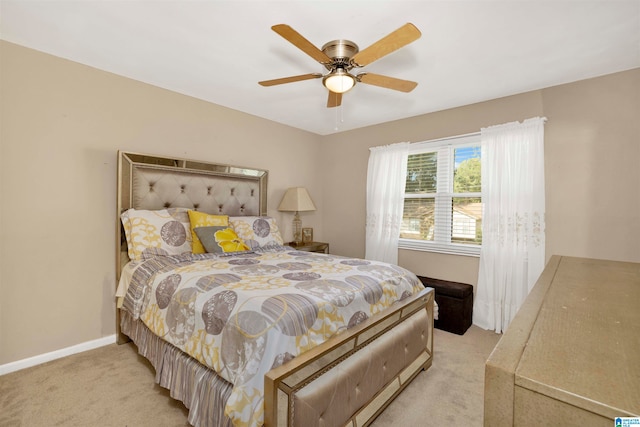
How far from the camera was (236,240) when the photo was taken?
268cm

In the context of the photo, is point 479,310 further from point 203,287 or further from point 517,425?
point 517,425

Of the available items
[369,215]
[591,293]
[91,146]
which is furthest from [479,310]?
[91,146]

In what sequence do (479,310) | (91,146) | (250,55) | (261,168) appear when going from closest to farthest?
(250,55)
(91,146)
(479,310)
(261,168)

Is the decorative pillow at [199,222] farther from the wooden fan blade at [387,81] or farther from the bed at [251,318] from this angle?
the wooden fan blade at [387,81]

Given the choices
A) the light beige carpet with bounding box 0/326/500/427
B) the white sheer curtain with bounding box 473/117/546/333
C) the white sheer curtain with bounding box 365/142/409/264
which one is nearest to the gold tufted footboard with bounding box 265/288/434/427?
the light beige carpet with bounding box 0/326/500/427

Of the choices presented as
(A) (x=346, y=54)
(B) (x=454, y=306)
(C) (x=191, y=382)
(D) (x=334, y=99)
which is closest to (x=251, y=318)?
(C) (x=191, y=382)

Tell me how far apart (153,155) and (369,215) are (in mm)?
2576

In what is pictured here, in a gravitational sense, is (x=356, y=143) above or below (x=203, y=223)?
above

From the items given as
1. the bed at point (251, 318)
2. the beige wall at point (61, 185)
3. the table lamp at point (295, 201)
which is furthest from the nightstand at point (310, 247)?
the beige wall at point (61, 185)

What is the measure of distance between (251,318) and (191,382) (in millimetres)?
605

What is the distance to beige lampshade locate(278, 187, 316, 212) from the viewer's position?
374cm

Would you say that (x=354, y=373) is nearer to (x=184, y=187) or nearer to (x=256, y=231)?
(x=256, y=231)

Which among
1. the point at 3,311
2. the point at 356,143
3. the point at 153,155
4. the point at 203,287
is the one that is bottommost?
the point at 3,311

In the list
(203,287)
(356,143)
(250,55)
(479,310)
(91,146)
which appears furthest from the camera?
(356,143)
